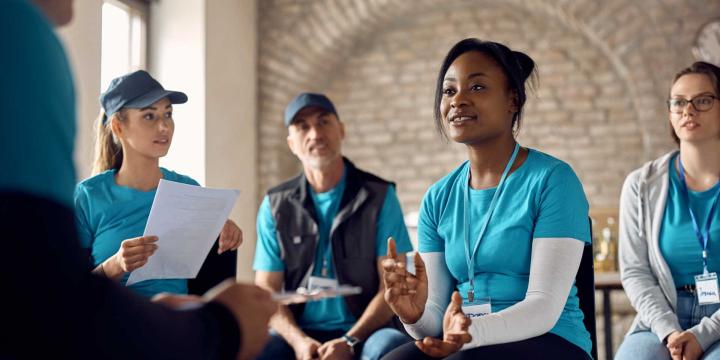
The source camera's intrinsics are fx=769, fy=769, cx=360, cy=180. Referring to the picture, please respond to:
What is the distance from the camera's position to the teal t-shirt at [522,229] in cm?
188

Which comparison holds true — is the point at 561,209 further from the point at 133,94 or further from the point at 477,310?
the point at 133,94

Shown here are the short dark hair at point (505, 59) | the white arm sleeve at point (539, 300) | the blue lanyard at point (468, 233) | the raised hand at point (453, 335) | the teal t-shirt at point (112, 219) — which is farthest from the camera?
the teal t-shirt at point (112, 219)

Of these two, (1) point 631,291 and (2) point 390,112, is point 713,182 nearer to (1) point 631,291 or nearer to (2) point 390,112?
(1) point 631,291

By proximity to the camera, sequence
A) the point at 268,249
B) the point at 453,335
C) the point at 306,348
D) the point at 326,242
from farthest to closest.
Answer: the point at 268,249
the point at 326,242
the point at 306,348
the point at 453,335

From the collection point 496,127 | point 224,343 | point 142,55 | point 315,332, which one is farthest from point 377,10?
point 224,343

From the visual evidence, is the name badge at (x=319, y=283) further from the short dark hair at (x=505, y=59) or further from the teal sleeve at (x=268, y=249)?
the short dark hair at (x=505, y=59)

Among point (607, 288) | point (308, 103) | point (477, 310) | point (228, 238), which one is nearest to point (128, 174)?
point (228, 238)

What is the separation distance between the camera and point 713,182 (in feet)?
8.52

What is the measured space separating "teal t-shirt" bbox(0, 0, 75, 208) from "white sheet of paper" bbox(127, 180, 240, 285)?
3.57 ft

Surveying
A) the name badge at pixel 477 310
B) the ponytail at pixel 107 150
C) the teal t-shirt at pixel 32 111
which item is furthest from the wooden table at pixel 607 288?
the teal t-shirt at pixel 32 111

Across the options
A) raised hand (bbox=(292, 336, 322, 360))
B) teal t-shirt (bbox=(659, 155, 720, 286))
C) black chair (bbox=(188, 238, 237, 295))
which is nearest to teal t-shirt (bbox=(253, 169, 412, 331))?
raised hand (bbox=(292, 336, 322, 360))

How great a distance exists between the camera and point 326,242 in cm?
307

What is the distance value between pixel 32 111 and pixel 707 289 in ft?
7.21

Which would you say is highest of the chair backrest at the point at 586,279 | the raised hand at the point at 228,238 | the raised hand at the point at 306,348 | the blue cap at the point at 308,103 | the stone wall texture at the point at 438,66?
the stone wall texture at the point at 438,66
